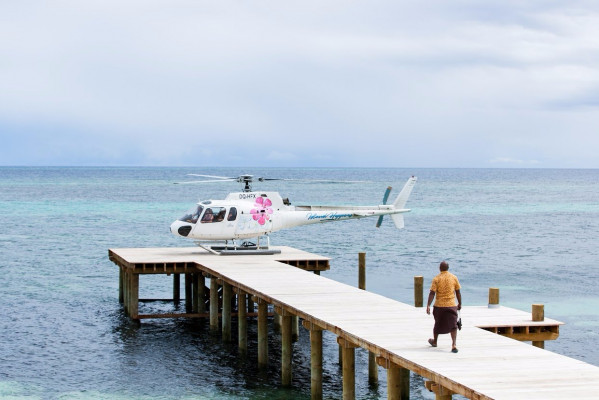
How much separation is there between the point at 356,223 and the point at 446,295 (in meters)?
62.7

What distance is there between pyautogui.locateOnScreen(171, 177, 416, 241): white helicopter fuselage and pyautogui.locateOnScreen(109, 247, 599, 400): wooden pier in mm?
865

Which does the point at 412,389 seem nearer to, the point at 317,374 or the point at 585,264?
the point at 317,374

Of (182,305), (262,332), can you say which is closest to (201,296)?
(182,305)

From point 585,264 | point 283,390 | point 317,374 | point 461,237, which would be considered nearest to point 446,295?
point 317,374

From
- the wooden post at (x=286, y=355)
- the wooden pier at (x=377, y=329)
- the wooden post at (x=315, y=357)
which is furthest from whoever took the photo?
the wooden post at (x=286, y=355)

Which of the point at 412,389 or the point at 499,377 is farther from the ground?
the point at 499,377

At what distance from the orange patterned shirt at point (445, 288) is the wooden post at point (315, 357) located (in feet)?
13.1

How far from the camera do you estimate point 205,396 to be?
20.5 meters

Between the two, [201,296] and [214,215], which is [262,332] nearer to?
[201,296]

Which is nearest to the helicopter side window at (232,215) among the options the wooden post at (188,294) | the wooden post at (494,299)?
the wooden post at (188,294)

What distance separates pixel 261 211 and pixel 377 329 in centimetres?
1278

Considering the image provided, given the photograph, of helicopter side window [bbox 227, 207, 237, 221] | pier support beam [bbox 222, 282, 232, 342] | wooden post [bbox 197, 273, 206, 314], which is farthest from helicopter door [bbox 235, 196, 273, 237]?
pier support beam [bbox 222, 282, 232, 342]

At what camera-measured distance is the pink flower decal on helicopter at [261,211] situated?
96.3 feet

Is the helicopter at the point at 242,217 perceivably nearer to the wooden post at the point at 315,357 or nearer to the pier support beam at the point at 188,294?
the pier support beam at the point at 188,294
